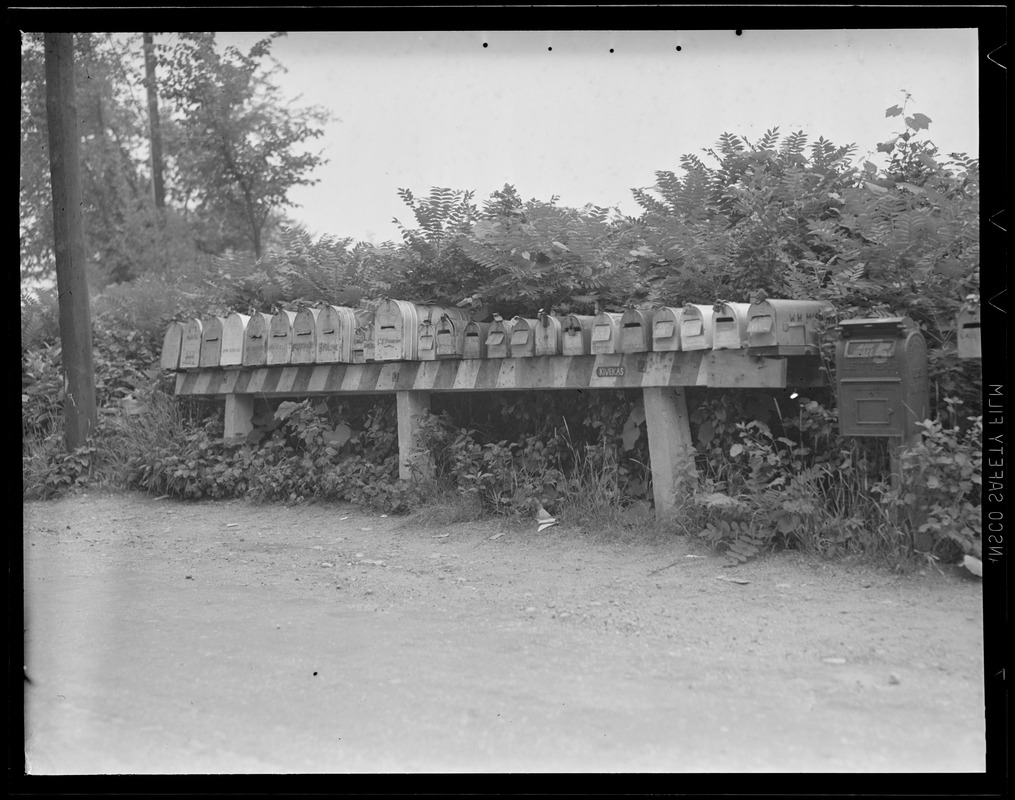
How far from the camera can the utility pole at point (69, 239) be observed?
630 cm

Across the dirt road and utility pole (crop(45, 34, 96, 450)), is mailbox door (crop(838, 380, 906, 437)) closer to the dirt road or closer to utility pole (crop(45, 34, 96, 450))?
the dirt road

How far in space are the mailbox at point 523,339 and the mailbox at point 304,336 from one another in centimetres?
147

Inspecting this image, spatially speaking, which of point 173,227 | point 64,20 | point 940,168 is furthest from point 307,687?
point 173,227

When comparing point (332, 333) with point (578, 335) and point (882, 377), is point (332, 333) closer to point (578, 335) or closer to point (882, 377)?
point (578, 335)

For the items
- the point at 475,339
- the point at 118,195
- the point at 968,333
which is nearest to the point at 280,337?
the point at 475,339

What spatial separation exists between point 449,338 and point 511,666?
2.52 meters

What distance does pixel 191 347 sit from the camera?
6.33m

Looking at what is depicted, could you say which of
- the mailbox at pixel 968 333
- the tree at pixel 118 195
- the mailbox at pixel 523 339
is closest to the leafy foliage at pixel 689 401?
the mailbox at pixel 968 333

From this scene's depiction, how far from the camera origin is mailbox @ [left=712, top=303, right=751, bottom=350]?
13.6ft

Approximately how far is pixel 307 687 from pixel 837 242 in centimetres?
350

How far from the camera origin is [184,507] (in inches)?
225

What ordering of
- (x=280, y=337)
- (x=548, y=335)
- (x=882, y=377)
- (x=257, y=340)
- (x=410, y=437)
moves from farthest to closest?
(x=257, y=340) < (x=280, y=337) < (x=410, y=437) < (x=548, y=335) < (x=882, y=377)

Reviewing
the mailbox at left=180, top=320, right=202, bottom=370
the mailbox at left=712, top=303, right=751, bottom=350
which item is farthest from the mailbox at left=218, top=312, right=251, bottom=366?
the mailbox at left=712, top=303, right=751, bottom=350

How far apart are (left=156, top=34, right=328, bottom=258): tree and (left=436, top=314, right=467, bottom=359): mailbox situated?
4.09m
